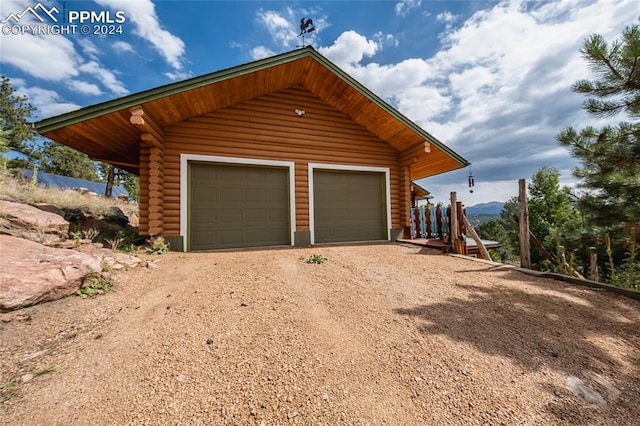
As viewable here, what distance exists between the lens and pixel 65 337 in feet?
7.30

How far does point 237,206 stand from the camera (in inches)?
267

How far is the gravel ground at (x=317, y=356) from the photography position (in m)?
1.55

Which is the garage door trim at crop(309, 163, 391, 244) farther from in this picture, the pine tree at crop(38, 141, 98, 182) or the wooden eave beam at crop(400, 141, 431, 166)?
the pine tree at crop(38, 141, 98, 182)

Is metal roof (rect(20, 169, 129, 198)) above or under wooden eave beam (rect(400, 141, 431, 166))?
above

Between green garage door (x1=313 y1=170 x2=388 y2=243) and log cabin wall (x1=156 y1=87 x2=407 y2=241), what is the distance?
1.26 feet

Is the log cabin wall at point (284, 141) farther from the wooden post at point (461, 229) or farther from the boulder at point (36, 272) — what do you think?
the boulder at point (36, 272)

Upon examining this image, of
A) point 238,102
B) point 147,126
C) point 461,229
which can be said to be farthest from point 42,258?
point 461,229

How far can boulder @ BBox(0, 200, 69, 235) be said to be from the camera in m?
4.15

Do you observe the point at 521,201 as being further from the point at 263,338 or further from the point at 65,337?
the point at 65,337

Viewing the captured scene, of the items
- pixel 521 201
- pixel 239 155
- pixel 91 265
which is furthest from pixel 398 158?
pixel 91 265

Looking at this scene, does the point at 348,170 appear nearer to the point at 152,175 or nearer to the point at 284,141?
the point at 284,141

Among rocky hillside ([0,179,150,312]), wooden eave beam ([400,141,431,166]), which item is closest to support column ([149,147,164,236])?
rocky hillside ([0,179,150,312])

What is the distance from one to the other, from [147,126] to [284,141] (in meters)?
3.36

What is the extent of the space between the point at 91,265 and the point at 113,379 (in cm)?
233
